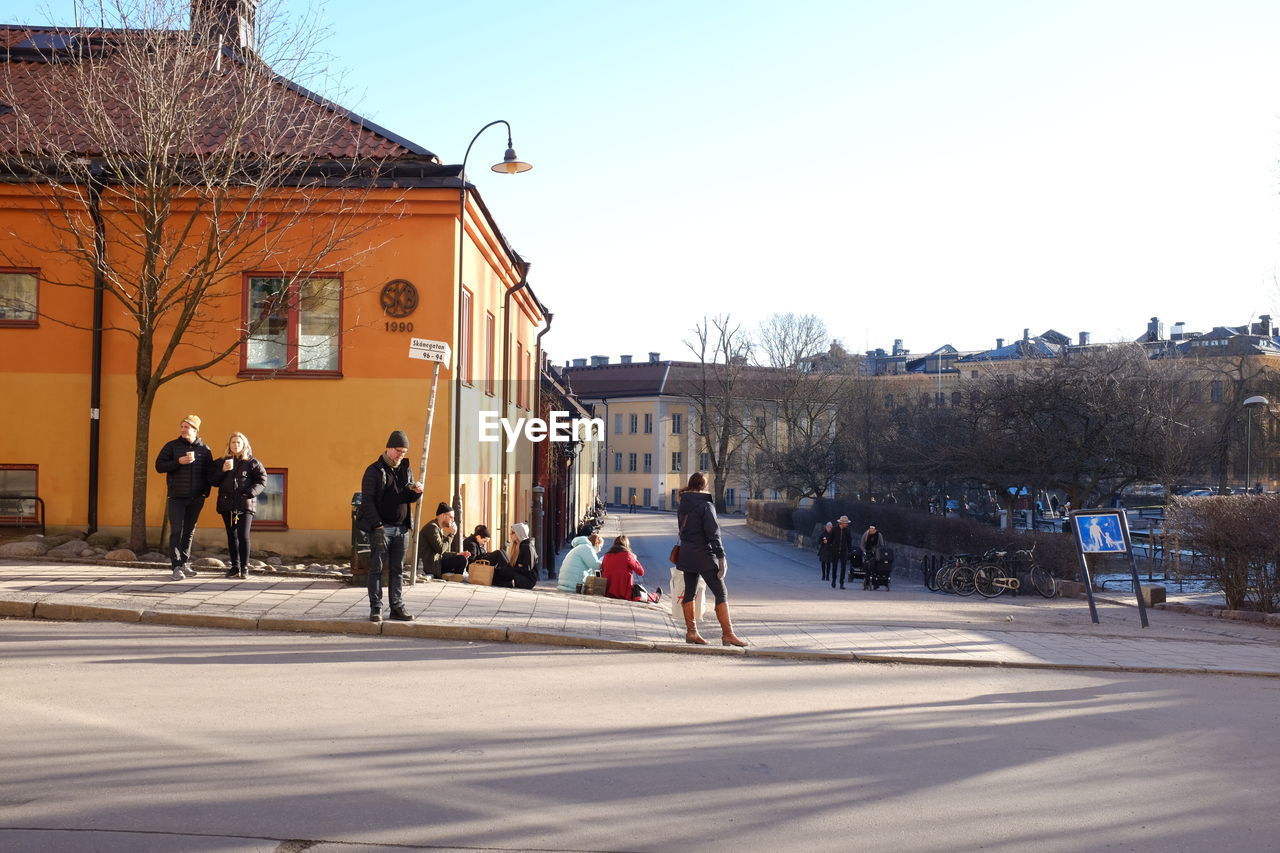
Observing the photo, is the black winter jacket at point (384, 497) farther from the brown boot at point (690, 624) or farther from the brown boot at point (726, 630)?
the brown boot at point (726, 630)

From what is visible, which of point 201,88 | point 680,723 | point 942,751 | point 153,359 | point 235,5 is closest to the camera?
point 942,751

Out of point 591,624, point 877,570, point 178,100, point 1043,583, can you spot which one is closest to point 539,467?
point 877,570

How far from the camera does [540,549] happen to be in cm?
3481

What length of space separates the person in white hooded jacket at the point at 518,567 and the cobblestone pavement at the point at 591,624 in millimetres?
871

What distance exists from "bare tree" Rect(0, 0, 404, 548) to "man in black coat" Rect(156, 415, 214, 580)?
6.40 feet

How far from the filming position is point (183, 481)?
44.3 ft

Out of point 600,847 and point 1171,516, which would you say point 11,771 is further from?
point 1171,516

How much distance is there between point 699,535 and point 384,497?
301 cm

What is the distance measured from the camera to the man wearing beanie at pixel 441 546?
641 inches

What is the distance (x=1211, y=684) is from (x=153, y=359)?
13.8 metres

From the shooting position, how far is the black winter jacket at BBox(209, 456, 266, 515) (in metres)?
13.7

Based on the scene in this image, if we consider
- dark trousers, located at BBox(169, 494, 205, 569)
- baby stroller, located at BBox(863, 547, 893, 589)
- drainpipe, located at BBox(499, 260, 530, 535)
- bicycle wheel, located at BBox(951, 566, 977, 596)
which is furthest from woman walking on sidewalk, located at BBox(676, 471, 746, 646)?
baby stroller, located at BBox(863, 547, 893, 589)

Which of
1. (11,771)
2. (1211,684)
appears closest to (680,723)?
(11,771)

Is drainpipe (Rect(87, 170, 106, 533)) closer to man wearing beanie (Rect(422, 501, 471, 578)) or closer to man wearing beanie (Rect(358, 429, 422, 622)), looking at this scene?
man wearing beanie (Rect(422, 501, 471, 578))
